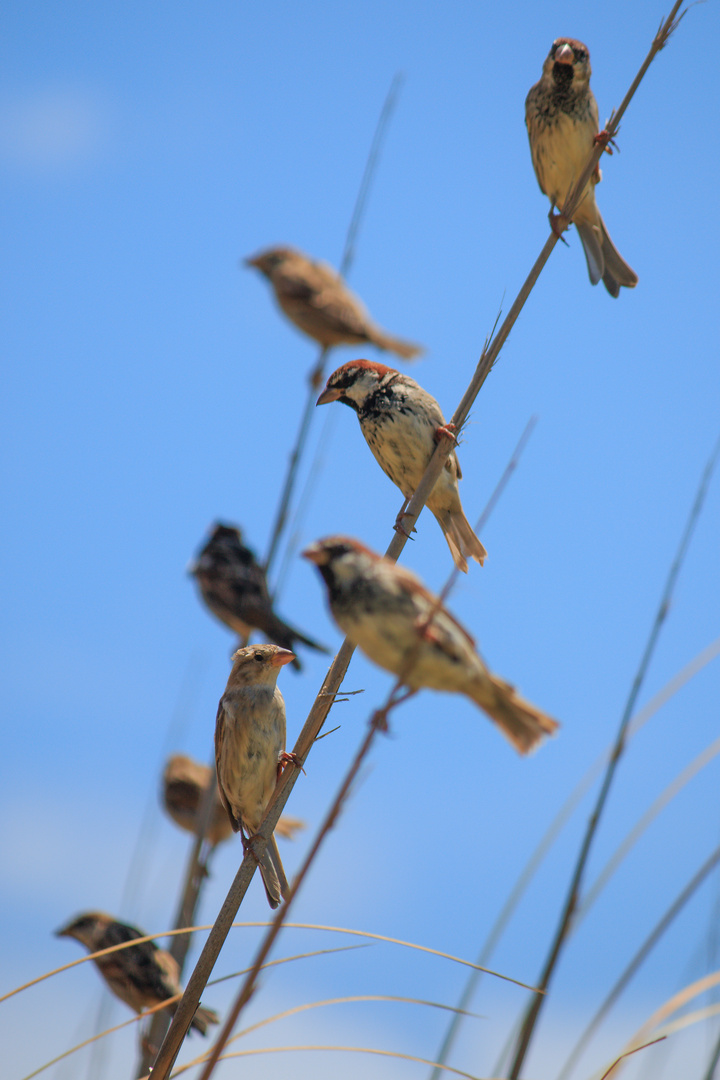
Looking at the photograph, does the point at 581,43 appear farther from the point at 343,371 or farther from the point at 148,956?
the point at 148,956

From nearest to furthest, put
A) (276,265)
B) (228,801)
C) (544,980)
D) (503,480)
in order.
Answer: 1. (503,480)
2. (544,980)
3. (228,801)
4. (276,265)

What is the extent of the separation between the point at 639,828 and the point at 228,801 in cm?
217

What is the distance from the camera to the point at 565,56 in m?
4.39

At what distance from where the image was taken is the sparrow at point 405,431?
11.8 feet

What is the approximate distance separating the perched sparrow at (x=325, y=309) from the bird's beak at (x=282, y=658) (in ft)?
14.0

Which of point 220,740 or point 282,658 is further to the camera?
point 220,740

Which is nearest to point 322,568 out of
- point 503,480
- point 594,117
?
point 503,480

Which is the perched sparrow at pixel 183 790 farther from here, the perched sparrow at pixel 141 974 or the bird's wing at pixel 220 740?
the bird's wing at pixel 220 740

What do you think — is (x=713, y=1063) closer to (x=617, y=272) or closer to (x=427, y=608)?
(x=427, y=608)

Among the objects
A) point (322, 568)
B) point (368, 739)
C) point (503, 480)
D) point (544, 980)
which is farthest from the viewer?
point (544, 980)

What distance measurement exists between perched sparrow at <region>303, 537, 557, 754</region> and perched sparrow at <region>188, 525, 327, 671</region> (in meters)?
3.79

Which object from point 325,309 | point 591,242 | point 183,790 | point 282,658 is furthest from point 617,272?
point 183,790

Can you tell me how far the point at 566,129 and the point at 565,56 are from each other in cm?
36

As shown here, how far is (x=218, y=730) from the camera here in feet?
12.5
